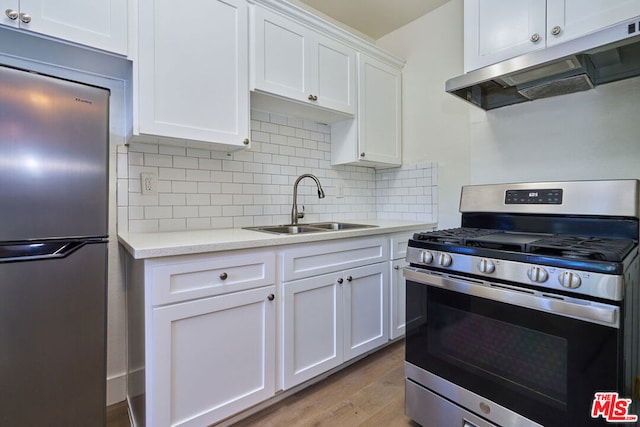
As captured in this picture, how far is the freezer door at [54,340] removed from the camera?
100 cm

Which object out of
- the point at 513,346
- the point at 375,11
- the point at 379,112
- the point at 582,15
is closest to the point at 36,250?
the point at 513,346

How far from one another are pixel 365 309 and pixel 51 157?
1.67 meters

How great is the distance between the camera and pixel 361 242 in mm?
1869

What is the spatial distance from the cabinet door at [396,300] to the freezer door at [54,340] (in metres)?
1.59

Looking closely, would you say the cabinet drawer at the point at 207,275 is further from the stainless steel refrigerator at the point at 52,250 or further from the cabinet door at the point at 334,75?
the cabinet door at the point at 334,75

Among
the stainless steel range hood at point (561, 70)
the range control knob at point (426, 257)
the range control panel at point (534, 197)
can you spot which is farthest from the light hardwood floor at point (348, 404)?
the stainless steel range hood at point (561, 70)

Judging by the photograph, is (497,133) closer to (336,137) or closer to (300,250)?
(336,137)

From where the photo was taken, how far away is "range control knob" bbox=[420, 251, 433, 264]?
4.39 feet

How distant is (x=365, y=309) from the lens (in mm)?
1920

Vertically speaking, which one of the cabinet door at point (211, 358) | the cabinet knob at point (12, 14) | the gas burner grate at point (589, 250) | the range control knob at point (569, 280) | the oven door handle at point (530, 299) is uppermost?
the cabinet knob at point (12, 14)


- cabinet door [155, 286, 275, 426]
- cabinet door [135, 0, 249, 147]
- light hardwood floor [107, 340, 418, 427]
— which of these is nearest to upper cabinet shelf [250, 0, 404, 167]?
cabinet door [135, 0, 249, 147]

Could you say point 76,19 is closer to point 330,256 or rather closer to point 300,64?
point 300,64

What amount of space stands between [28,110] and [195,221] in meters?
Result: 0.92

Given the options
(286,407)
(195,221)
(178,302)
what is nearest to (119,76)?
(195,221)
